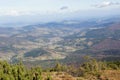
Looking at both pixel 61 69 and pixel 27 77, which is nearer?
pixel 27 77

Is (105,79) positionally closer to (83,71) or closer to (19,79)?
(83,71)

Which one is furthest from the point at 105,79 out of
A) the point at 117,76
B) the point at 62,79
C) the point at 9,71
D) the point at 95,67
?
the point at 9,71

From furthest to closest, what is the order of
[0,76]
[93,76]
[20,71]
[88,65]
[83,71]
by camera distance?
[88,65] → [83,71] → [93,76] → [20,71] → [0,76]

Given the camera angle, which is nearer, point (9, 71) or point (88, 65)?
point (9, 71)

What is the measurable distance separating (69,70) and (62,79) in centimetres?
4475

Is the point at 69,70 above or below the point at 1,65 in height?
below

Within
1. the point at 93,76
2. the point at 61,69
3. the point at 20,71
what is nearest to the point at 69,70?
the point at 61,69

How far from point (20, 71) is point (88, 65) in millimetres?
61758

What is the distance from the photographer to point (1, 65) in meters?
142

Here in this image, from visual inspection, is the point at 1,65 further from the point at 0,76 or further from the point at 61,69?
the point at 61,69

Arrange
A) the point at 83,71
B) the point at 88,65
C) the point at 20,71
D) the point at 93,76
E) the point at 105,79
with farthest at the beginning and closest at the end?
1. the point at 88,65
2. the point at 83,71
3. the point at 93,76
4. the point at 105,79
5. the point at 20,71

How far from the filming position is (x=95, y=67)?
170 metres

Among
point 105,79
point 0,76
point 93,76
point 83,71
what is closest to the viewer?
point 0,76

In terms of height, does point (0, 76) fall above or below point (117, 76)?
above
